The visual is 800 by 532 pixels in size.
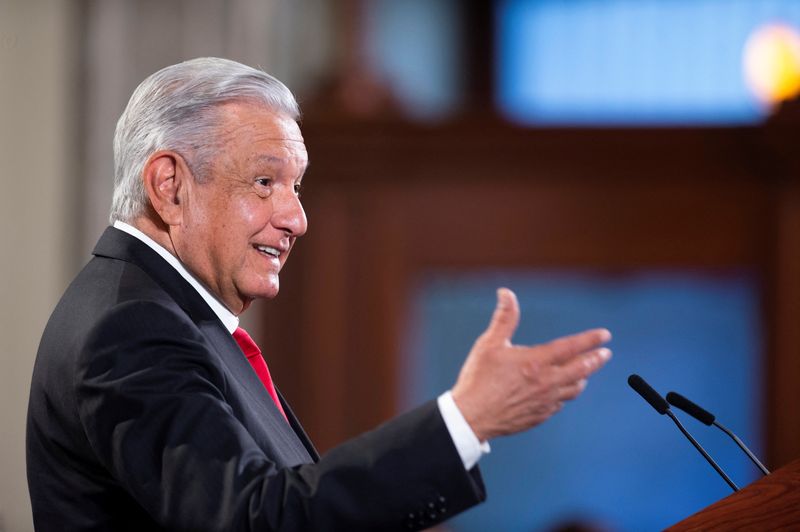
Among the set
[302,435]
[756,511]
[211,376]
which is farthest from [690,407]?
[211,376]

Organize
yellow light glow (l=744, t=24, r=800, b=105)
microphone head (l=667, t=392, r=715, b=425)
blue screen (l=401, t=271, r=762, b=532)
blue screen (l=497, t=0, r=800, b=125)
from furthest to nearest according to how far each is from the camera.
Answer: blue screen (l=497, t=0, r=800, b=125), yellow light glow (l=744, t=24, r=800, b=105), blue screen (l=401, t=271, r=762, b=532), microphone head (l=667, t=392, r=715, b=425)

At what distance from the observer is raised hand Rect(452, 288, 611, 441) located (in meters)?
1.56

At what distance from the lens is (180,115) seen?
6.52 feet

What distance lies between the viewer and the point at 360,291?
657cm

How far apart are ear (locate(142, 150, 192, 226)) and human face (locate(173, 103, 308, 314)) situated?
0.03ft


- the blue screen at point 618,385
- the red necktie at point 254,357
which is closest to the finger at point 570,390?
the red necktie at point 254,357

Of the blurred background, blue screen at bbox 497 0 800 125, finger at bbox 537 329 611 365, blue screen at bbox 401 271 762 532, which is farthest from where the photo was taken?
blue screen at bbox 497 0 800 125

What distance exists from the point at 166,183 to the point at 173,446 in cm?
51

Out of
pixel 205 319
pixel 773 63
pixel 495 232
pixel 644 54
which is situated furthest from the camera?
pixel 644 54

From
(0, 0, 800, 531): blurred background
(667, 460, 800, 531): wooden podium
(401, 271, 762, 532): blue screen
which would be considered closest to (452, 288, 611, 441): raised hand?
(667, 460, 800, 531): wooden podium

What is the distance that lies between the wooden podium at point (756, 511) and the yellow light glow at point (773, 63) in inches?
195

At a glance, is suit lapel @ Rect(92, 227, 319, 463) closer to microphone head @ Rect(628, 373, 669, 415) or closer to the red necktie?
the red necktie

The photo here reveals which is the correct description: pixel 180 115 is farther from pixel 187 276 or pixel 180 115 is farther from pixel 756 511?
pixel 756 511

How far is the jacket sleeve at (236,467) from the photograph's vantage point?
63.1 inches
